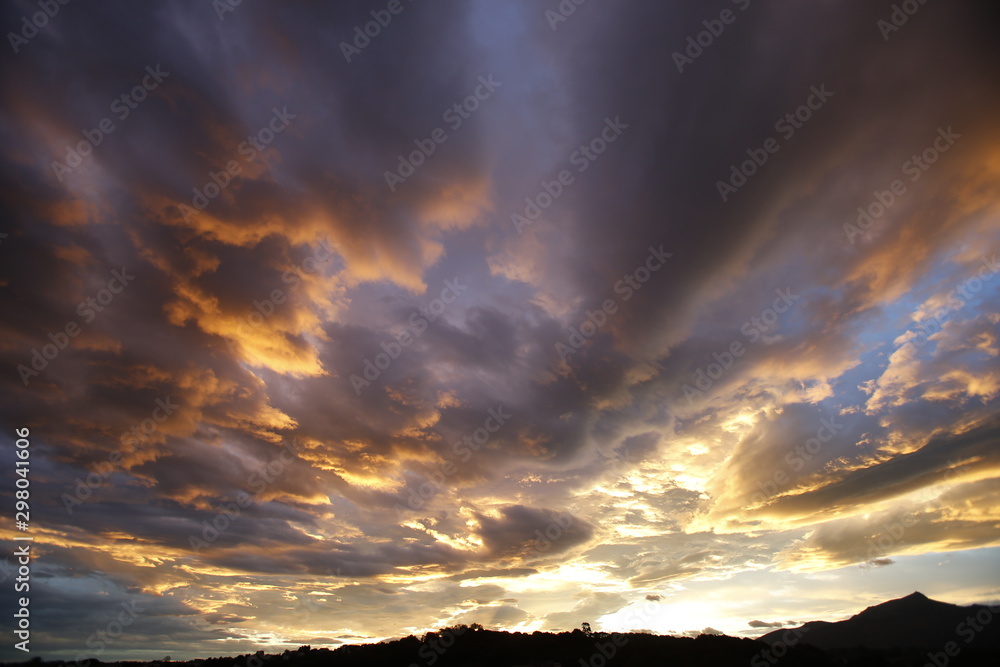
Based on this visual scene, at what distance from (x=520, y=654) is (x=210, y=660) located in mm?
42746

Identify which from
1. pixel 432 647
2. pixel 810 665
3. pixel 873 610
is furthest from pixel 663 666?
pixel 873 610

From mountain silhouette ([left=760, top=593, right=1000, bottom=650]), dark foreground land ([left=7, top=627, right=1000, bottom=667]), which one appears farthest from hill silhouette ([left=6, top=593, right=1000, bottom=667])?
mountain silhouette ([left=760, top=593, right=1000, bottom=650])

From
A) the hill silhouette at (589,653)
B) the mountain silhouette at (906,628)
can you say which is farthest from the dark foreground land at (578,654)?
the mountain silhouette at (906,628)

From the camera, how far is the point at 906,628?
332 ft

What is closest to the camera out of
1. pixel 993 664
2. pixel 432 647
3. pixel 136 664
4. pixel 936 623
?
pixel 993 664

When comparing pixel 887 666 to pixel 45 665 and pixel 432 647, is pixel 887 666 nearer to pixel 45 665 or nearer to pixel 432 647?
pixel 432 647

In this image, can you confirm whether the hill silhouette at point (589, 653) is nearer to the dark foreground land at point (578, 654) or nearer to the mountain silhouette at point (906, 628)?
the dark foreground land at point (578, 654)

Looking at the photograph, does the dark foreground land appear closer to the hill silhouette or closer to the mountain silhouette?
the hill silhouette

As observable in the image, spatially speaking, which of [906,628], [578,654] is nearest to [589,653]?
[578,654]

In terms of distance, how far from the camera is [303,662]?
48188 millimetres

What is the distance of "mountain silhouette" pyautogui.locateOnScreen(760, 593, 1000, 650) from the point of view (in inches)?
3546

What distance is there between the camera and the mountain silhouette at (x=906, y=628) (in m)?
90.1

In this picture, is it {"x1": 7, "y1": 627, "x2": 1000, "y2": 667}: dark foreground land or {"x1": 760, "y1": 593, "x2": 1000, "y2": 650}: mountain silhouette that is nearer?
{"x1": 7, "y1": 627, "x2": 1000, "y2": 667}: dark foreground land

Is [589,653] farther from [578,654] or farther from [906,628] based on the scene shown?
[906,628]
